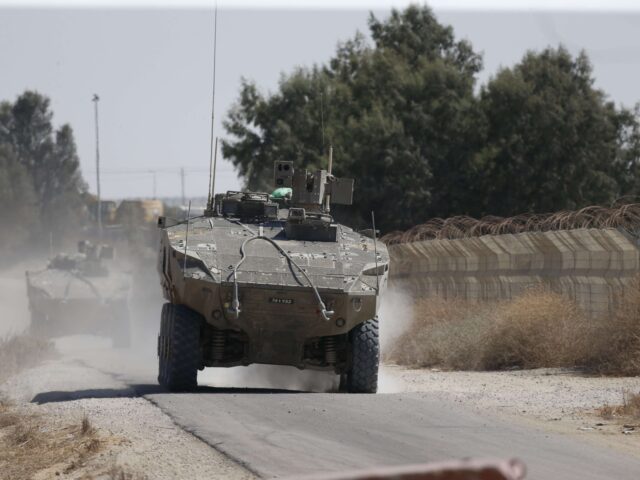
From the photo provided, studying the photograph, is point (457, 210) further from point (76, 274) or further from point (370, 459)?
point (370, 459)

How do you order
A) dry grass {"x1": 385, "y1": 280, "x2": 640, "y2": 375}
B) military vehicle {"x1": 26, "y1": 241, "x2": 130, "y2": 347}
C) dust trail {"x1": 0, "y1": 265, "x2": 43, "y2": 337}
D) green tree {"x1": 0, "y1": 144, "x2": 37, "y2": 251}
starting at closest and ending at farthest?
1. dry grass {"x1": 385, "y1": 280, "x2": 640, "y2": 375}
2. military vehicle {"x1": 26, "y1": 241, "x2": 130, "y2": 347}
3. dust trail {"x1": 0, "y1": 265, "x2": 43, "y2": 337}
4. green tree {"x1": 0, "y1": 144, "x2": 37, "y2": 251}

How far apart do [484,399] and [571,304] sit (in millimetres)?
5349

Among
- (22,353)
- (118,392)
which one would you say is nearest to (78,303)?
(22,353)

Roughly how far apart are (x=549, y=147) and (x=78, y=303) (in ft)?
49.1

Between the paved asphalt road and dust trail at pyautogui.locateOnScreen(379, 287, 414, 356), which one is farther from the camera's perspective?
dust trail at pyautogui.locateOnScreen(379, 287, 414, 356)

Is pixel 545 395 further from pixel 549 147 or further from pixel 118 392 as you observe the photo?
pixel 549 147

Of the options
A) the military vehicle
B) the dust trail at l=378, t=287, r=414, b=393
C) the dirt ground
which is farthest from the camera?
the military vehicle

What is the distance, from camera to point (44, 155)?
91688 millimetres

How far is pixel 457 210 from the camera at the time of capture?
1711 inches

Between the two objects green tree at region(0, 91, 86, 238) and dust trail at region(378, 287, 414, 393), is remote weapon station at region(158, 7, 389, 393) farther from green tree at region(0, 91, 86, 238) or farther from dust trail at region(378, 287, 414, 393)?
green tree at region(0, 91, 86, 238)

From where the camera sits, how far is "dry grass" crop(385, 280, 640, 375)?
16516 millimetres

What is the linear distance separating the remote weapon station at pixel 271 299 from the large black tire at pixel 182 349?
0.01 m

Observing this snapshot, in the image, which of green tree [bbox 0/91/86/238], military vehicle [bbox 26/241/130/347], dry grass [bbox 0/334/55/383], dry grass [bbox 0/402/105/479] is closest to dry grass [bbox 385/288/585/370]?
dry grass [bbox 0/334/55/383]

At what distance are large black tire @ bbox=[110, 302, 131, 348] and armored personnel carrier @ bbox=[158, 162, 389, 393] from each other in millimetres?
20202
